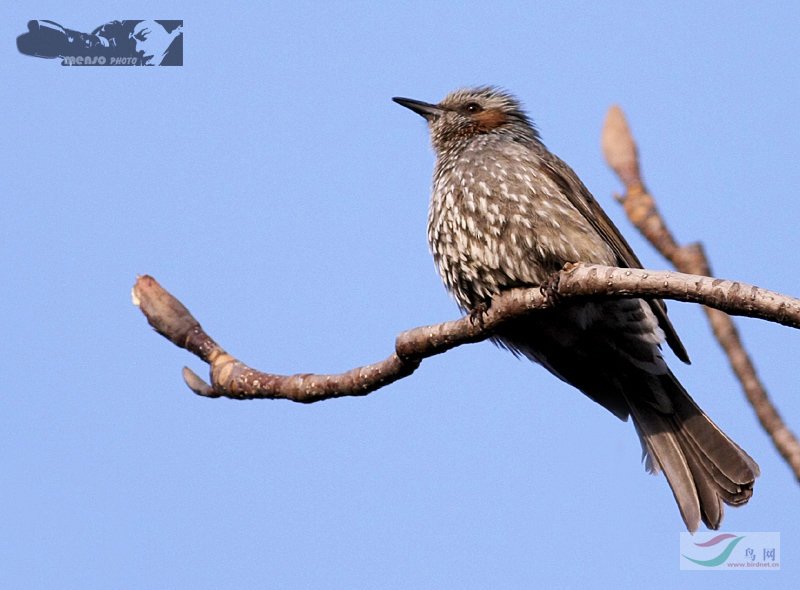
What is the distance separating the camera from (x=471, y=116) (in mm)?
8023

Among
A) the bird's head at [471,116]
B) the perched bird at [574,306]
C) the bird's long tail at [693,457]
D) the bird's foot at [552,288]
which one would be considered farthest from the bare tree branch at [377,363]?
the bird's head at [471,116]

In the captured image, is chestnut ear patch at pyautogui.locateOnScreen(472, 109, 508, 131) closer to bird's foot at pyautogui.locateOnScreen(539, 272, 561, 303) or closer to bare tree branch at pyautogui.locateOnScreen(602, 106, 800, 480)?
bird's foot at pyautogui.locateOnScreen(539, 272, 561, 303)

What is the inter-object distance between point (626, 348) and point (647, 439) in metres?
0.61

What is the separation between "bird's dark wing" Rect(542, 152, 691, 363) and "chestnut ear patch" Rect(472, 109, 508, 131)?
2.38ft

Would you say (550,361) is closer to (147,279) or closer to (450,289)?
(450,289)

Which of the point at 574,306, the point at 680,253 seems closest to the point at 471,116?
the point at 574,306

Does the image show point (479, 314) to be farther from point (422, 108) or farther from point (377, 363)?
point (422, 108)

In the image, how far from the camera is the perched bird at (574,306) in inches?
253

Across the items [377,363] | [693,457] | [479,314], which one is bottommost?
[693,457]

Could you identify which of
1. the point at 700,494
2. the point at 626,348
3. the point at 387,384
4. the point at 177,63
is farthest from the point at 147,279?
the point at 177,63

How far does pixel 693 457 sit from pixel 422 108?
319 cm

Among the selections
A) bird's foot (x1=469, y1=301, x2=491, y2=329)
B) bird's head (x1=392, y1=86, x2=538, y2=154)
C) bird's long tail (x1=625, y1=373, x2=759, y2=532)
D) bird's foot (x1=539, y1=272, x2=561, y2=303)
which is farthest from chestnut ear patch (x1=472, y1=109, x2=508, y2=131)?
bird's foot (x1=539, y1=272, x2=561, y2=303)

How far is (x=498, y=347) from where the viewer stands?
713 cm

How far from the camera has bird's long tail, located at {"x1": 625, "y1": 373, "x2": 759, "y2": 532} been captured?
21.3 feet
